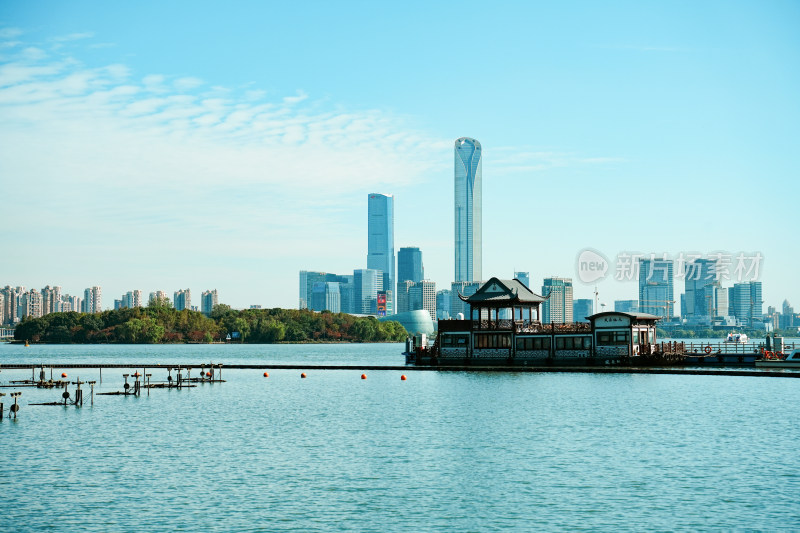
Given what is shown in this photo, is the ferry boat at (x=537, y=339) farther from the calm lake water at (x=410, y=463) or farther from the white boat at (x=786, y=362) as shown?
the calm lake water at (x=410, y=463)

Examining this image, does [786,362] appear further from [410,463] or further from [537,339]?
[410,463]

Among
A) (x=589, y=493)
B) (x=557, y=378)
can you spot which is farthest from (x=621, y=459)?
(x=557, y=378)

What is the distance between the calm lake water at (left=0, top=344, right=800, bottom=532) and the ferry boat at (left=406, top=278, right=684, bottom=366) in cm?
2446

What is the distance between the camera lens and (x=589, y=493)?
1492 inches

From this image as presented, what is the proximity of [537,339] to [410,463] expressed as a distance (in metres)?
66.3

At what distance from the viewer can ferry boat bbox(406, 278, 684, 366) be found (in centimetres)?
10556

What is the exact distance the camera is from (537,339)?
10950 centimetres

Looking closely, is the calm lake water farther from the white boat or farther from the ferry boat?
the white boat

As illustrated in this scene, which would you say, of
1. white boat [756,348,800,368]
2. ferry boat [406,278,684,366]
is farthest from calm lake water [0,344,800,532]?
white boat [756,348,800,368]

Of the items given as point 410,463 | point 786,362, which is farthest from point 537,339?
point 410,463

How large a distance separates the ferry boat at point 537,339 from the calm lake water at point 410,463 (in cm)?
2446

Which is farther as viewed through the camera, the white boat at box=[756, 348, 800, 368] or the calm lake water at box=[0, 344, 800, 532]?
the white boat at box=[756, 348, 800, 368]

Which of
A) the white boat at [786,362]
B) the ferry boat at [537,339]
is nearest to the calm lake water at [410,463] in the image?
the ferry boat at [537,339]

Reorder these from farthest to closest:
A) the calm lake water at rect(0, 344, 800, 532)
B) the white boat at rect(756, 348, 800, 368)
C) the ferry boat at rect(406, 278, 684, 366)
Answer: the ferry boat at rect(406, 278, 684, 366)
the white boat at rect(756, 348, 800, 368)
the calm lake water at rect(0, 344, 800, 532)
